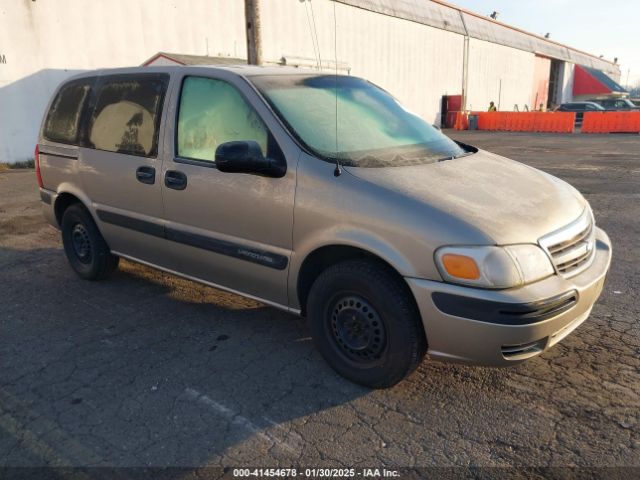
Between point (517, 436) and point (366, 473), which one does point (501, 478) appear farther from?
point (366, 473)

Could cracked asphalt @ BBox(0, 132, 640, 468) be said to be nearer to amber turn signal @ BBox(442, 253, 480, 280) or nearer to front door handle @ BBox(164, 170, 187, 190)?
amber turn signal @ BBox(442, 253, 480, 280)

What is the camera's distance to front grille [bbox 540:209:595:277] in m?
2.58

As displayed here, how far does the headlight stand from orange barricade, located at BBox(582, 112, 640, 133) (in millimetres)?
24821

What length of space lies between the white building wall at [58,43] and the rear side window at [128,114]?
11639 mm

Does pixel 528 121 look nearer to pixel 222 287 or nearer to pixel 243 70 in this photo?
pixel 243 70

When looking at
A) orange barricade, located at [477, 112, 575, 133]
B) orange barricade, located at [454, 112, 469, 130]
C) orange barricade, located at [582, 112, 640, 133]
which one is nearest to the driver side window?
orange barricade, located at [477, 112, 575, 133]

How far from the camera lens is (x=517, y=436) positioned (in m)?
2.47

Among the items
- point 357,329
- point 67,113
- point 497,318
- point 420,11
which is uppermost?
point 420,11

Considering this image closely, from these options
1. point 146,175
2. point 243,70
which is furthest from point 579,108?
A: point 146,175

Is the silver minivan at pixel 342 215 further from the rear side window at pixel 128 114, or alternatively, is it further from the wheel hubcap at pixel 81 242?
the wheel hubcap at pixel 81 242

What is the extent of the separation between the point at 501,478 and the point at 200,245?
91.3 inches

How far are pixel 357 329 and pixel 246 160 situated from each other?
45.7 inches

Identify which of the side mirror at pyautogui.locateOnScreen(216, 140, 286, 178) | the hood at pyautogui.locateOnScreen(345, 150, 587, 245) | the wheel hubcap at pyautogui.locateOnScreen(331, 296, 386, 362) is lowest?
the wheel hubcap at pyautogui.locateOnScreen(331, 296, 386, 362)

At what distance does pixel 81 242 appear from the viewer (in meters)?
4.69
